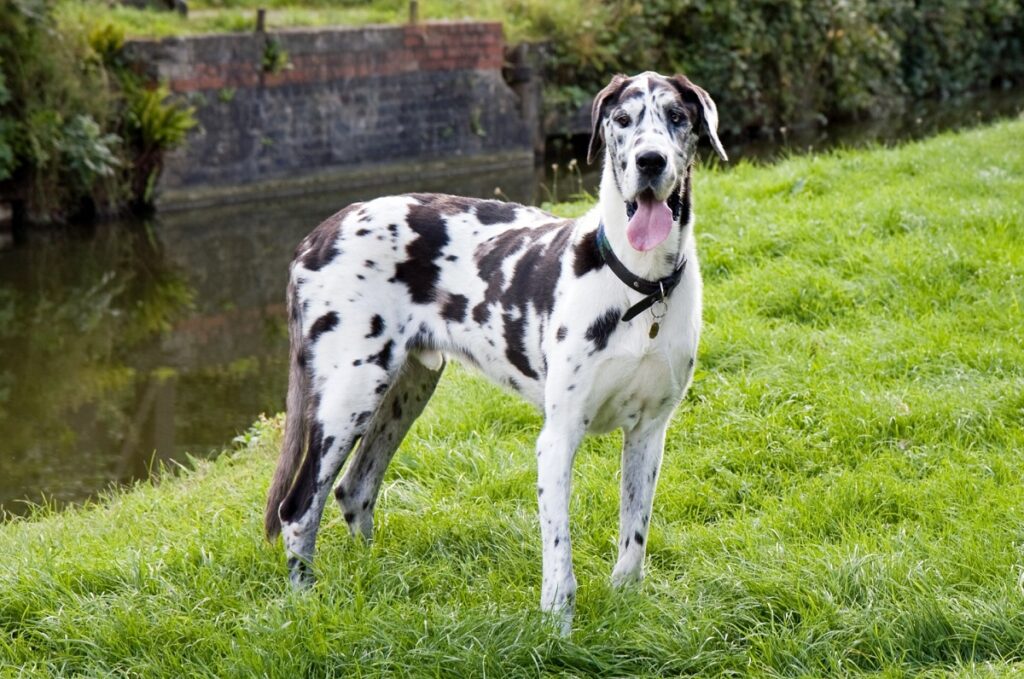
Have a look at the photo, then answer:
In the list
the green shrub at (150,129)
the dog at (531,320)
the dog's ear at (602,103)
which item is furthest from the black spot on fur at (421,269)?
the green shrub at (150,129)

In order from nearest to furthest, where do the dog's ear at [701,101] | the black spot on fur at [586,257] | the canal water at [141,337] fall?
1. the dog's ear at [701,101]
2. the black spot on fur at [586,257]
3. the canal water at [141,337]

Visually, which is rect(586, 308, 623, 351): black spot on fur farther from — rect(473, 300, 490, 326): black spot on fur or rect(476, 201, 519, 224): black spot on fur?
rect(476, 201, 519, 224): black spot on fur

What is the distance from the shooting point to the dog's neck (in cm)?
440

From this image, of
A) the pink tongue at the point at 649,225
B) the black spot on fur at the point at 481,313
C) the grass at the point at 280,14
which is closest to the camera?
the pink tongue at the point at 649,225

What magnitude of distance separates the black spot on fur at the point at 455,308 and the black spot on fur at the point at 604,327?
64cm

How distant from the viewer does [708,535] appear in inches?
200

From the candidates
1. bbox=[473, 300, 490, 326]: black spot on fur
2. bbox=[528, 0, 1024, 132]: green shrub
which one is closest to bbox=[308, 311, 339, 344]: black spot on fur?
bbox=[473, 300, 490, 326]: black spot on fur

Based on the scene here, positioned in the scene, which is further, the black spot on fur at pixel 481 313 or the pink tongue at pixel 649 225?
the black spot on fur at pixel 481 313

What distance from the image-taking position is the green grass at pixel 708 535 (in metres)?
4.16

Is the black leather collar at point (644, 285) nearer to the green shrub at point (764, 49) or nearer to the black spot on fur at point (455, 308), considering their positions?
the black spot on fur at point (455, 308)

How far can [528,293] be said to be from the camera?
4711 mm

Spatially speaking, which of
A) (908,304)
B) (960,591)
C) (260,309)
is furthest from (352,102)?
(960,591)

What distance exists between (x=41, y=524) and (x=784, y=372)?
Answer: 373 cm

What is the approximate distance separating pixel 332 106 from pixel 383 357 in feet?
45.4
